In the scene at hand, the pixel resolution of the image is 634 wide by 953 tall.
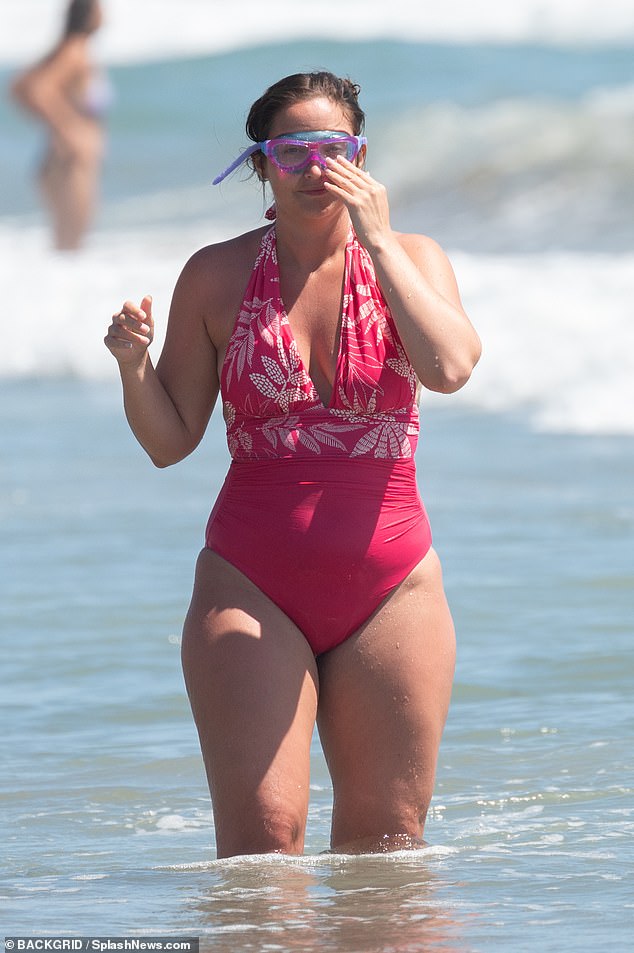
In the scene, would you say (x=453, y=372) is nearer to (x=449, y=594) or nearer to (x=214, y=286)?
(x=214, y=286)

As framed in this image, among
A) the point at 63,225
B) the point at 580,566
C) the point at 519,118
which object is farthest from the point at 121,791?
the point at 519,118

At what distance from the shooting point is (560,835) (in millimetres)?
4332

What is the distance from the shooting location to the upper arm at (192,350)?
3.71 m

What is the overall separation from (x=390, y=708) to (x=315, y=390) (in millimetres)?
687

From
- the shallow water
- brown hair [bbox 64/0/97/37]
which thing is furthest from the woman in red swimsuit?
brown hair [bbox 64/0/97/37]

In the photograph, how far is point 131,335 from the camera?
3.62 metres

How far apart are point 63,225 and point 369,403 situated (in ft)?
39.8

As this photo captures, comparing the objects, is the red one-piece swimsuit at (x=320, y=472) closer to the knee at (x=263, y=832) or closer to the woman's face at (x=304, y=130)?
the woman's face at (x=304, y=130)

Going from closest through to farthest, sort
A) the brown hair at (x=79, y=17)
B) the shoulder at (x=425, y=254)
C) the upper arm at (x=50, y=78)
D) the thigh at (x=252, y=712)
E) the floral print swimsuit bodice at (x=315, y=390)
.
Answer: the thigh at (x=252, y=712) < the floral print swimsuit bodice at (x=315, y=390) < the shoulder at (x=425, y=254) < the brown hair at (x=79, y=17) < the upper arm at (x=50, y=78)

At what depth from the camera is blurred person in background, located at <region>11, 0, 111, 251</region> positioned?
46.1ft

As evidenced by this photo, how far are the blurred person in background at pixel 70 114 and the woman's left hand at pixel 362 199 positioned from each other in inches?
432

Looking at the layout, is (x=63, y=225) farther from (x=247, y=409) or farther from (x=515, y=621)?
(x=247, y=409)

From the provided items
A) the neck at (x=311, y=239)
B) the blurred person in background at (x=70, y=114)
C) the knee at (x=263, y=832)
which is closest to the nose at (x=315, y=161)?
the neck at (x=311, y=239)

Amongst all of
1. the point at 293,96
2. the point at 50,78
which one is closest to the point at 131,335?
the point at 293,96
